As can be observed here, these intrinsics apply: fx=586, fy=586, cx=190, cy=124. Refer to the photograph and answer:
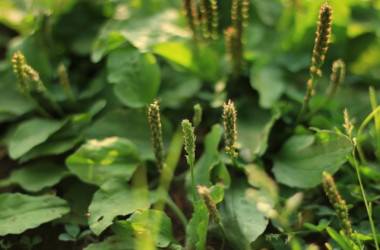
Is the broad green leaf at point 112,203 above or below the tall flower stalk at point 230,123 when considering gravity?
below

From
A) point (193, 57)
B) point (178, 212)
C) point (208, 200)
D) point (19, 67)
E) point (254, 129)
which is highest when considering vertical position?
point (19, 67)

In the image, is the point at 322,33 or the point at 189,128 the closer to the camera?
the point at 189,128

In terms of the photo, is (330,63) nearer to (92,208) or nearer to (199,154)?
(199,154)

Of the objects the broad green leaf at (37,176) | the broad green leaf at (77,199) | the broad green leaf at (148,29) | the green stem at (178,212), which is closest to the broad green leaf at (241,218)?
the green stem at (178,212)

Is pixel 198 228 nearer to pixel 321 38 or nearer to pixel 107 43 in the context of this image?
pixel 321 38

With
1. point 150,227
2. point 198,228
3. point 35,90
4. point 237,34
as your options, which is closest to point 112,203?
point 150,227

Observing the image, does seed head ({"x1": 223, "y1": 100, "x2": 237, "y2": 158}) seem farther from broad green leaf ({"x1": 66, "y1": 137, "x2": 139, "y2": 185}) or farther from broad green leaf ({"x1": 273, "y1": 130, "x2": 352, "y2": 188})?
broad green leaf ({"x1": 66, "y1": 137, "x2": 139, "y2": 185})

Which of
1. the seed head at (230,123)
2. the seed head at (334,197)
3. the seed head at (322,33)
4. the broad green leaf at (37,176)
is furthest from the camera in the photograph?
the broad green leaf at (37,176)

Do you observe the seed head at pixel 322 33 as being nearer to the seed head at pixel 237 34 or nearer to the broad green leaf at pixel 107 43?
the seed head at pixel 237 34

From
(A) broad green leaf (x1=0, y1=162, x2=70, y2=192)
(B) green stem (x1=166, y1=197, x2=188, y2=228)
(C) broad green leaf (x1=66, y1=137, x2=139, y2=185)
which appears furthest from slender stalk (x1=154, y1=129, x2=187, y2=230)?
(A) broad green leaf (x1=0, y1=162, x2=70, y2=192)

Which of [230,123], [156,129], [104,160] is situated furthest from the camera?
[104,160]
